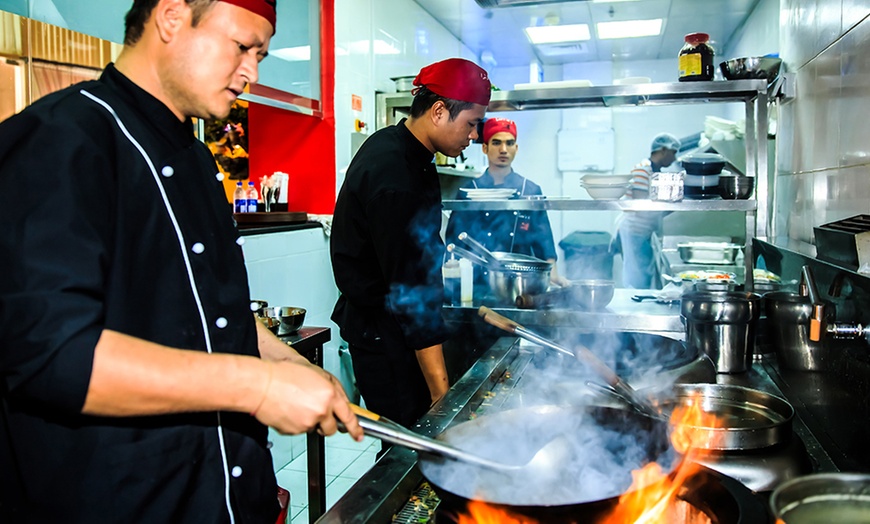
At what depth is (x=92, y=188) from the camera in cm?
100

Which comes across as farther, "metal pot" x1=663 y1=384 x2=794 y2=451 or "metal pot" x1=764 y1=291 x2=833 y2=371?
"metal pot" x1=764 y1=291 x2=833 y2=371

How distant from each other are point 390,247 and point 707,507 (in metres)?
1.39

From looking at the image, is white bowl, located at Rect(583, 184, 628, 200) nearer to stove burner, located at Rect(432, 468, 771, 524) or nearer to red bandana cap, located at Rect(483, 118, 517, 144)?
red bandana cap, located at Rect(483, 118, 517, 144)

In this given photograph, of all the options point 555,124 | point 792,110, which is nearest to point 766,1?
point 792,110

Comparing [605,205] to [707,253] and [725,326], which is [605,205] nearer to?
[725,326]

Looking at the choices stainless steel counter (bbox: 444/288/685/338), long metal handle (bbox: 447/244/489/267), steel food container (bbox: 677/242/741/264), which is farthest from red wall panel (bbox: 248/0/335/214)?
steel food container (bbox: 677/242/741/264)

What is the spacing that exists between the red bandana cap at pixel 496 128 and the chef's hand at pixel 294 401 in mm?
4265

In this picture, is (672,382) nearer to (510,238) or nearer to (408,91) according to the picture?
(510,238)

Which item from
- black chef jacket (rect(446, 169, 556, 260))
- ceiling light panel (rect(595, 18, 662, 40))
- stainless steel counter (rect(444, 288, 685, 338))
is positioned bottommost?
stainless steel counter (rect(444, 288, 685, 338))

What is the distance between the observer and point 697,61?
3.24 metres

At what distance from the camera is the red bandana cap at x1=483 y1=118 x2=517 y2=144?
199 inches

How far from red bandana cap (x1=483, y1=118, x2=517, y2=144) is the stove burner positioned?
4160 millimetres

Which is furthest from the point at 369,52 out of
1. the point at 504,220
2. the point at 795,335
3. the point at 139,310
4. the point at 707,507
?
the point at 707,507

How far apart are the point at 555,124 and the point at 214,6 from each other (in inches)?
331
